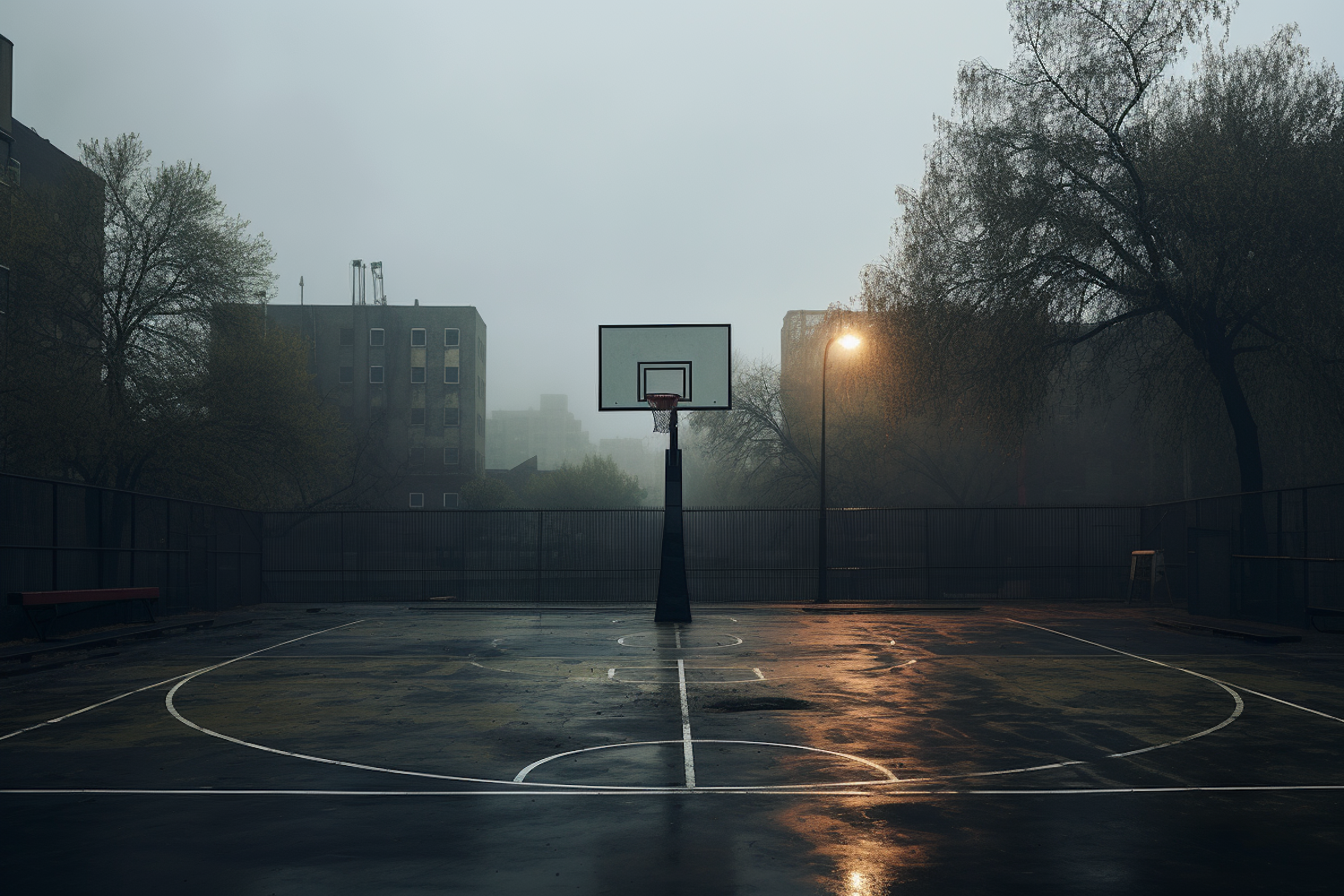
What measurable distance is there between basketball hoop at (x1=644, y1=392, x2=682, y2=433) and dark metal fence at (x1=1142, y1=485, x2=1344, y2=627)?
1405 centimetres

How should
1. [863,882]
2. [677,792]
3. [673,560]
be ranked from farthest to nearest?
[673,560], [677,792], [863,882]

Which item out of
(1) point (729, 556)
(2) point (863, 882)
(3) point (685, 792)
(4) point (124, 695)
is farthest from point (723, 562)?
(2) point (863, 882)

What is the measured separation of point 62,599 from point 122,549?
4.19 m

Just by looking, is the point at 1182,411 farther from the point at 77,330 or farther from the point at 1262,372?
the point at 77,330

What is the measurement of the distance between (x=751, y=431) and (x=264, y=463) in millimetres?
21583

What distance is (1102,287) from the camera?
1113 inches

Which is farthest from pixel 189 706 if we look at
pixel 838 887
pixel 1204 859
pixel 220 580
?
pixel 220 580

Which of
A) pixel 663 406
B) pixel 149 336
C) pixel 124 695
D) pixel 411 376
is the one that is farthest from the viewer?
pixel 411 376

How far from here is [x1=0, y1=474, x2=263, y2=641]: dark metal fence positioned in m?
22.0

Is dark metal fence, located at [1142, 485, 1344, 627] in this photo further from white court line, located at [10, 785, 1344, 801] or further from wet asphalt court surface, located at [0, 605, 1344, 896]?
white court line, located at [10, 785, 1344, 801]

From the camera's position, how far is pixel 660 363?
2791 cm

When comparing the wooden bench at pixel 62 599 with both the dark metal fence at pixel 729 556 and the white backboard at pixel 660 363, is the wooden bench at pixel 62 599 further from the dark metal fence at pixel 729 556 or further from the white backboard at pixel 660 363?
the white backboard at pixel 660 363

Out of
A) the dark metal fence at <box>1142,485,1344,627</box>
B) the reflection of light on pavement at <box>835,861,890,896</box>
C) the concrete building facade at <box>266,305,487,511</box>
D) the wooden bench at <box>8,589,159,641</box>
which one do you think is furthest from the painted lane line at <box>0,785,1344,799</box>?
the concrete building facade at <box>266,305,487,511</box>

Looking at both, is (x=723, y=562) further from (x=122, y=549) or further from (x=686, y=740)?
(x=686, y=740)
